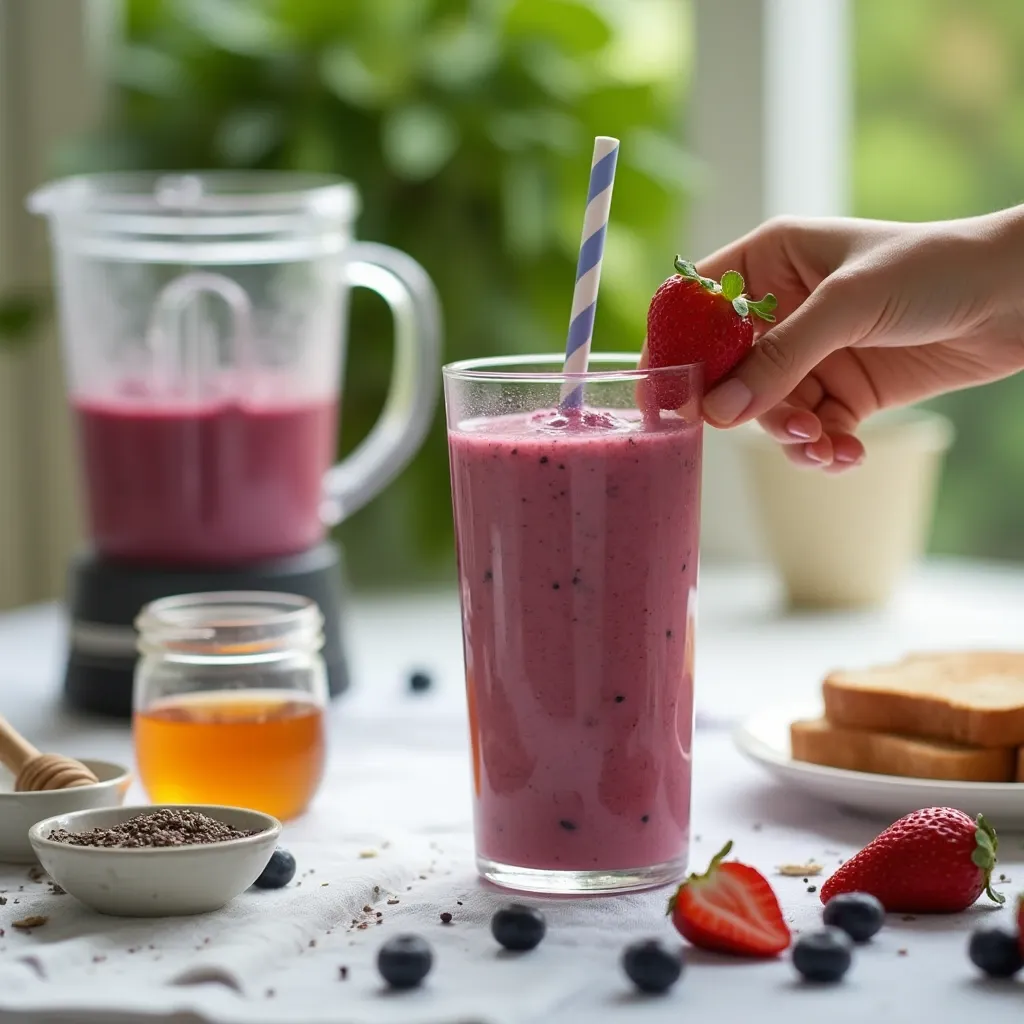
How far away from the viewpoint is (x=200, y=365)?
1.78 m

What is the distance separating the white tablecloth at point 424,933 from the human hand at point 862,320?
34cm

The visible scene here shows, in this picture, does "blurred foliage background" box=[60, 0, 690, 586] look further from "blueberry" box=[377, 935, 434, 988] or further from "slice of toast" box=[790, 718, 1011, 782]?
"blueberry" box=[377, 935, 434, 988]

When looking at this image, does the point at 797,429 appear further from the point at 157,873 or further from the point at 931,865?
the point at 157,873

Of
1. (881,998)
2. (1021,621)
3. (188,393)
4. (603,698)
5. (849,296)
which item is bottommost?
(1021,621)

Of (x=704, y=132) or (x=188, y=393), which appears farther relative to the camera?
(x=704, y=132)

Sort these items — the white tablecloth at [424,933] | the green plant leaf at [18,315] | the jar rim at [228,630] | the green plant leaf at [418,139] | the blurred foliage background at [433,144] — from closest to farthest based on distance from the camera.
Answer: the white tablecloth at [424,933] → the jar rim at [228,630] → the green plant leaf at [418,139] → the blurred foliage background at [433,144] → the green plant leaf at [18,315]

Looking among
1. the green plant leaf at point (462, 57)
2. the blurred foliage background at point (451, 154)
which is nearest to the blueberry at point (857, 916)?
the blurred foliage background at point (451, 154)

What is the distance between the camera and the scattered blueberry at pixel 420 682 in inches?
72.7

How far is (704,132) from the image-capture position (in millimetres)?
2607

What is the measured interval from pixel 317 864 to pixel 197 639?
0.26 metres

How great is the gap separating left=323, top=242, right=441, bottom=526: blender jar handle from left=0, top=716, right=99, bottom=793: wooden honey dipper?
0.67 meters

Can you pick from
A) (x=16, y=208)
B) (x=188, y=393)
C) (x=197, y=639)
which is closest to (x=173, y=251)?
(x=188, y=393)

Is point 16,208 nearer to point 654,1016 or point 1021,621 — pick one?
point 1021,621

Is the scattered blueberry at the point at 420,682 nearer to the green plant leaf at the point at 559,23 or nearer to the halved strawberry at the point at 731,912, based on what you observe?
the halved strawberry at the point at 731,912
